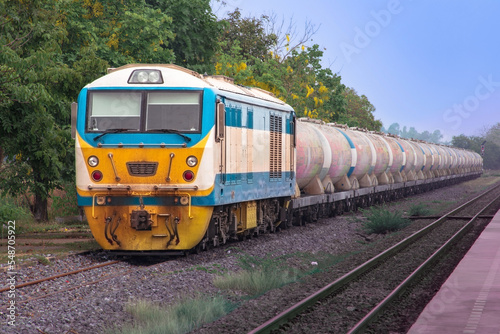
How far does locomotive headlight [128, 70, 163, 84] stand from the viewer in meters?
14.0

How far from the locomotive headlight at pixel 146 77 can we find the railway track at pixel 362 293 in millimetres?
5243

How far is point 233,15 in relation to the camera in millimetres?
56375

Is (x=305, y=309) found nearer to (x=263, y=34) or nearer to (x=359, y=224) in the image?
(x=359, y=224)

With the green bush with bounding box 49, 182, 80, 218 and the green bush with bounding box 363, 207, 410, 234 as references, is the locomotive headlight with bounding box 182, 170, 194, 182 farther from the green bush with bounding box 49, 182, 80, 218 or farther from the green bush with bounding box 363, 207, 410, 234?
the green bush with bounding box 49, 182, 80, 218

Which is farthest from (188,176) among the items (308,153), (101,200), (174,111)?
(308,153)

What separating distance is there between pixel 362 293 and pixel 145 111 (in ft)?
17.9

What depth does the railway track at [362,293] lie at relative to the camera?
29.6ft

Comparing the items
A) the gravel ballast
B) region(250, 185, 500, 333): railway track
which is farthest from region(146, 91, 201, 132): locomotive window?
region(250, 185, 500, 333): railway track

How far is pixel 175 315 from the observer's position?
947 centimetres

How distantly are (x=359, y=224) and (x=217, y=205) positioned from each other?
38.2 ft

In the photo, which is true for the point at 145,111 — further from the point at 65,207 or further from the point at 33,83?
the point at 65,207

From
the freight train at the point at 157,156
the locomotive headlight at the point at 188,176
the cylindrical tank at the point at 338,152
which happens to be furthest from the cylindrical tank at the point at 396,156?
the locomotive headlight at the point at 188,176

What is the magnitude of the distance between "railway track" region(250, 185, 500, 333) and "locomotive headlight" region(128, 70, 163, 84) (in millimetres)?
5243

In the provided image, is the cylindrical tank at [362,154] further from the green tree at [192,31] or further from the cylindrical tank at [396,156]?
the green tree at [192,31]
